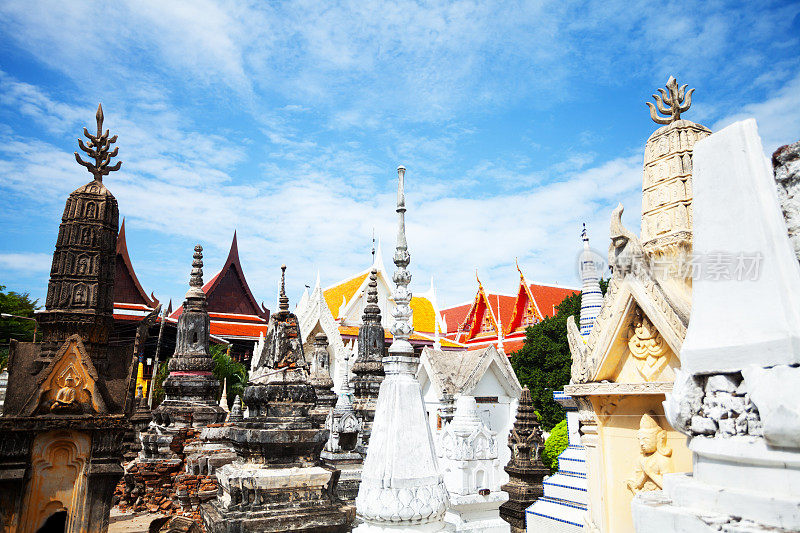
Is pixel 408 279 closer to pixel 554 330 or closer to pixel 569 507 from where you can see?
pixel 569 507

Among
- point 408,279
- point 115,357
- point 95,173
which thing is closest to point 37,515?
point 115,357

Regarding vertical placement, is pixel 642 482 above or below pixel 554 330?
below

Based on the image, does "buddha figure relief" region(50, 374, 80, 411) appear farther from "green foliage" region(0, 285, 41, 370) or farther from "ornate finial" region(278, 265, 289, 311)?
"green foliage" region(0, 285, 41, 370)

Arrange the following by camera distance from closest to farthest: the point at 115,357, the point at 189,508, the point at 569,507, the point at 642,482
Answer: the point at 642,482 → the point at 115,357 → the point at 189,508 → the point at 569,507

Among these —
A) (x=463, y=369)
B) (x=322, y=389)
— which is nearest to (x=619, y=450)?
(x=322, y=389)

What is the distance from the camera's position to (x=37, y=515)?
15.8 feet

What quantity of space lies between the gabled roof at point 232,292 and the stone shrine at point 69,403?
2451 cm

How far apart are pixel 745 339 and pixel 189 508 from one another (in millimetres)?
7476

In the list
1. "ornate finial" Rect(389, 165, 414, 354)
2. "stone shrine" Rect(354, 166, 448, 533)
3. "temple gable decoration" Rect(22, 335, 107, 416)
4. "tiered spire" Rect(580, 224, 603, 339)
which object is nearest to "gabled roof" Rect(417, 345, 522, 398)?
"tiered spire" Rect(580, 224, 603, 339)

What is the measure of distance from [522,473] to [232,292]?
23.5 meters

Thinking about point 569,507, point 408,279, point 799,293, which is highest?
point 408,279

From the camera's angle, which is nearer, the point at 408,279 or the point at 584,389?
the point at 408,279

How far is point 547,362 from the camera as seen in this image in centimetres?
2216

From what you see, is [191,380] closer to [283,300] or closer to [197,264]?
[197,264]
